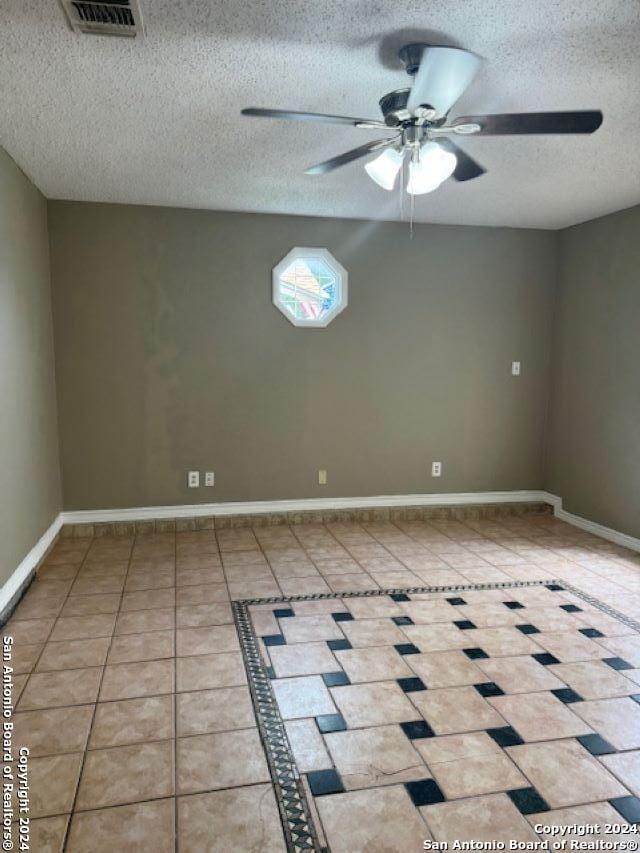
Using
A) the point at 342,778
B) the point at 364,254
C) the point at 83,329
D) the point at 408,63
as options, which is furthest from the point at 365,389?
the point at 342,778

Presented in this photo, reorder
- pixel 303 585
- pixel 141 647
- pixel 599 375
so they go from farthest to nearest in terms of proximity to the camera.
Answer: pixel 599 375 < pixel 303 585 < pixel 141 647

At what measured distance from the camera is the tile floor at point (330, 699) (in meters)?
1.68

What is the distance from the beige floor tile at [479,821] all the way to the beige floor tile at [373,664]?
0.69 meters

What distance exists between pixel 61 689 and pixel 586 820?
1.89m

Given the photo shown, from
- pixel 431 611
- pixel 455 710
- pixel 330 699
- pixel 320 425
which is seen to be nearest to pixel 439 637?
pixel 431 611

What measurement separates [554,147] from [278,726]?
296cm

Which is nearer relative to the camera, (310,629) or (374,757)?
(374,757)

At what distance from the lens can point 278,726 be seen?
2.07m

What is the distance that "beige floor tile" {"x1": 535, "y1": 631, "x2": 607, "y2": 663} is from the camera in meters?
2.61

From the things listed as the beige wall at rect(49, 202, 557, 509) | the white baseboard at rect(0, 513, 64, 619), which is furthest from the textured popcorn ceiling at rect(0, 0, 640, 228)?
the white baseboard at rect(0, 513, 64, 619)

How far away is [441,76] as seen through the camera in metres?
1.82

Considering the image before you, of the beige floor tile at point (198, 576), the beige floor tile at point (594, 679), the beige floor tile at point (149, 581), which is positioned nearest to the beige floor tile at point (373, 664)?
the beige floor tile at point (594, 679)

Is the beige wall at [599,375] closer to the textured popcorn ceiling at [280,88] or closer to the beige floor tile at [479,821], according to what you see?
the textured popcorn ceiling at [280,88]

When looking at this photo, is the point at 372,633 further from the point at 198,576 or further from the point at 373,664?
the point at 198,576
